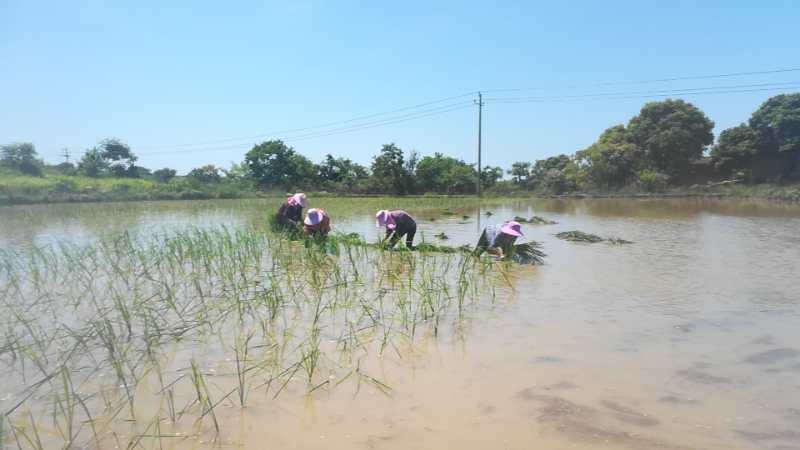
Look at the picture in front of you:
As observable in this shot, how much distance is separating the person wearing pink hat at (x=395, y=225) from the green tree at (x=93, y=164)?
29.5m

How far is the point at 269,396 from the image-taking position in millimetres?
2664

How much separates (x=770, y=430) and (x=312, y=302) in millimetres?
3323

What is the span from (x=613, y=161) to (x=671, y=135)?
3273 mm

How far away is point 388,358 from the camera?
10.6 ft

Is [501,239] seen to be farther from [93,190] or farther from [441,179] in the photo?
[441,179]

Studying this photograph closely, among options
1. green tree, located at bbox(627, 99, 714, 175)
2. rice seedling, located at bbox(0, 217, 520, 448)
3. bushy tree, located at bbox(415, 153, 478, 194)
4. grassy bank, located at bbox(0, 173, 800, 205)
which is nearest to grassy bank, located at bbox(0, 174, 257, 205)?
grassy bank, located at bbox(0, 173, 800, 205)

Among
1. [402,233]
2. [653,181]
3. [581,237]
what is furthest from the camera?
[653,181]

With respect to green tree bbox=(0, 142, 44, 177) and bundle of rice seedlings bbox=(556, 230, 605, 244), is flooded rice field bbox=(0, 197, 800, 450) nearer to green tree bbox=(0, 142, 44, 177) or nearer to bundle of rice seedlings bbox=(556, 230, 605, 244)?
bundle of rice seedlings bbox=(556, 230, 605, 244)

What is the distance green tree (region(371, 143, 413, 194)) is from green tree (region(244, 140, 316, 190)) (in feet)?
14.4

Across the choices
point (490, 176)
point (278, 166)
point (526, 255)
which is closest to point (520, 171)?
point (490, 176)

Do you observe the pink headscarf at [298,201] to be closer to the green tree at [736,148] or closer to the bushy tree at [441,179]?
the bushy tree at [441,179]

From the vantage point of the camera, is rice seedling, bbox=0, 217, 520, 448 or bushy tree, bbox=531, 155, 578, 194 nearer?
rice seedling, bbox=0, 217, 520, 448

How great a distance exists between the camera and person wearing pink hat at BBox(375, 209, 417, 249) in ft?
23.0

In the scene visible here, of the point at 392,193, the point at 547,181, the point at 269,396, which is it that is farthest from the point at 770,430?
the point at 547,181
